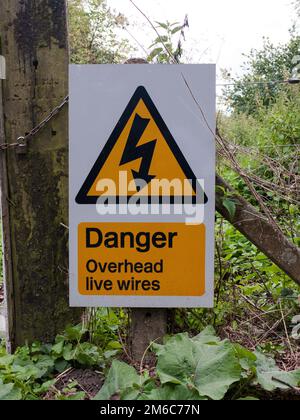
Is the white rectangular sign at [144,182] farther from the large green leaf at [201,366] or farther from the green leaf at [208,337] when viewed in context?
the large green leaf at [201,366]

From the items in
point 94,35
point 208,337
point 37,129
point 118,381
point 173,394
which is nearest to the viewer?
point 173,394

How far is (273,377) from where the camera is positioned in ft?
6.93

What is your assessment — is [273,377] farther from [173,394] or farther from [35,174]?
[35,174]

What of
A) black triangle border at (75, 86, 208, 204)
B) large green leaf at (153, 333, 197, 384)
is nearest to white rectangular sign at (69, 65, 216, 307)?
black triangle border at (75, 86, 208, 204)

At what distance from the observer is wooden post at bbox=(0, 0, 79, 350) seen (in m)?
2.49

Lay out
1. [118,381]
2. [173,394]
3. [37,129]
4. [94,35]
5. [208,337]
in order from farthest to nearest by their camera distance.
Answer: [94,35]
[37,129]
[208,337]
[118,381]
[173,394]

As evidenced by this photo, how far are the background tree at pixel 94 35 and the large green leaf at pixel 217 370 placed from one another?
65.0 inches

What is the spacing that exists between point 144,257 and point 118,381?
612mm

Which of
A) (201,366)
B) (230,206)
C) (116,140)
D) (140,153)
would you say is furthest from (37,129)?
(201,366)

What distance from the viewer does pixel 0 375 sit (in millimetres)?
2207

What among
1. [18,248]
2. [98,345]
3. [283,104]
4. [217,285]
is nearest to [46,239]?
[18,248]

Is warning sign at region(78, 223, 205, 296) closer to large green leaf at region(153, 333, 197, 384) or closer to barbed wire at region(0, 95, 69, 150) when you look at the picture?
large green leaf at region(153, 333, 197, 384)

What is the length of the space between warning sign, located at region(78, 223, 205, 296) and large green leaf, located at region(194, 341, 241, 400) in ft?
1.38
